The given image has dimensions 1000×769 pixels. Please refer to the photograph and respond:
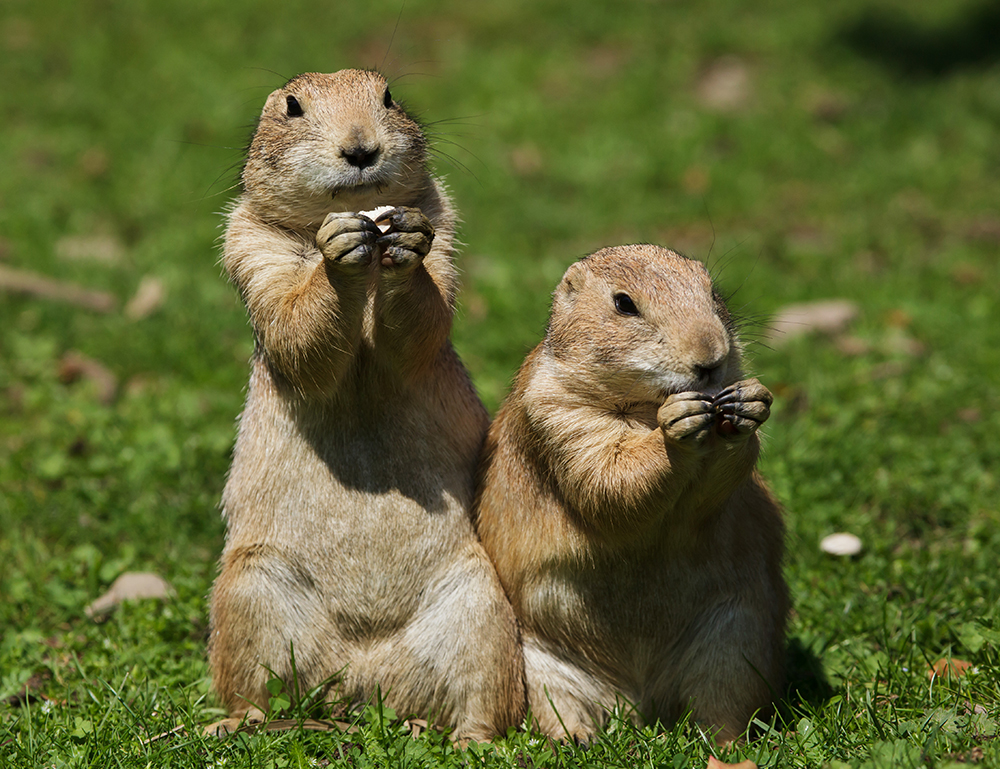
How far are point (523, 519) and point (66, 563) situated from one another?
2.58 m

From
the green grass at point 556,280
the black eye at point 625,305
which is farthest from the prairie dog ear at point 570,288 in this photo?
the green grass at point 556,280

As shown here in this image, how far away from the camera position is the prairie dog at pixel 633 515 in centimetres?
344

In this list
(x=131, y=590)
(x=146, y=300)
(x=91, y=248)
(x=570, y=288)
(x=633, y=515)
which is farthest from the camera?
(x=91, y=248)

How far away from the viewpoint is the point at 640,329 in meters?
3.46

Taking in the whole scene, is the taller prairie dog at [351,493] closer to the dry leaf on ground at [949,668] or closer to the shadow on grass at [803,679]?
the shadow on grass at [803,679]

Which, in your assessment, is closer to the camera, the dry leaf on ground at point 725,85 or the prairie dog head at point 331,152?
the prairie dog head at point 331,152

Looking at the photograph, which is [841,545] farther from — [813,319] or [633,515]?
[813,319]

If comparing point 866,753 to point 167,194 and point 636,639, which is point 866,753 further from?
point 167,194

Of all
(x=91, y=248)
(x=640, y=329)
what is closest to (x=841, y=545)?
(x=640, y=329)

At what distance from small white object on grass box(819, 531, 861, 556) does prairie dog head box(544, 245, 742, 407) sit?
1.71 metres

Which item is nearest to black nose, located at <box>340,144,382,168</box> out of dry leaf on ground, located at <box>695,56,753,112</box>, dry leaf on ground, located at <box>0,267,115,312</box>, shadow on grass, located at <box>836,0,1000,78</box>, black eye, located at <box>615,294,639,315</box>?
black eye, located at <box>615,294,639,315</box>

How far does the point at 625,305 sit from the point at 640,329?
139 mm

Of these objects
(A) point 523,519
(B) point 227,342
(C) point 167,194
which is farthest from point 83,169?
(A) point 523,519

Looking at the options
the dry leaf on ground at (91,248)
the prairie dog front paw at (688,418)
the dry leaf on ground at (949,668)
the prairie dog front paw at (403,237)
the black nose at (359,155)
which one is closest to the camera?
the prairie dog front paw at (688,418)
